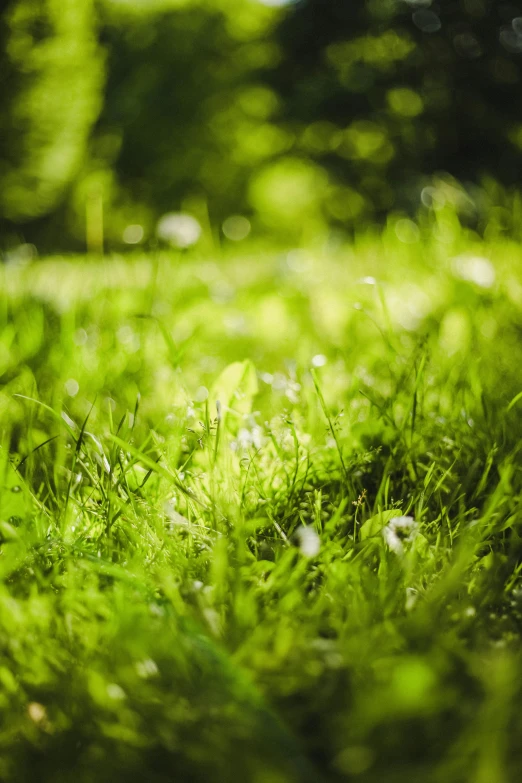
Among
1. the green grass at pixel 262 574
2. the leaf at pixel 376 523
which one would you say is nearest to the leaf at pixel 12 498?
the green grass at pixel 262 574

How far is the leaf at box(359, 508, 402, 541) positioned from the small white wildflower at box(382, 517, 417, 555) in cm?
2

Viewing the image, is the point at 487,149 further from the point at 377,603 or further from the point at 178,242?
the point at 377,603

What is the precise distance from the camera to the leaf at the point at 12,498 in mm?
955

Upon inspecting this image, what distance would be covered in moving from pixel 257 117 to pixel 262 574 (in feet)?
33.7

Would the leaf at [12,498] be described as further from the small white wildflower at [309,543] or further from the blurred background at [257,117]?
the blurred background at [257,117]

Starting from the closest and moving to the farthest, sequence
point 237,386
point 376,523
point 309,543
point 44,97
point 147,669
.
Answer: point 147,669, point 309,543, point 376,523, point 237,386, point 44,97

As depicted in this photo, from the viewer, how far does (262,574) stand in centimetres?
95

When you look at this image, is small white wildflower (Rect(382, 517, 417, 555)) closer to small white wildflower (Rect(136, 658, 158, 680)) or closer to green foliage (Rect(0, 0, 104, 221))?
small white wildflower (Rect(136, 658, 158, 680))

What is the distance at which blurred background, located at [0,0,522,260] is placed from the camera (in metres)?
5.59

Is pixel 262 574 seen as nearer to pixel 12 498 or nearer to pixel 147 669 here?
pixel 147 669

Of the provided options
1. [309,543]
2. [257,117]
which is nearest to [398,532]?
[309,543]

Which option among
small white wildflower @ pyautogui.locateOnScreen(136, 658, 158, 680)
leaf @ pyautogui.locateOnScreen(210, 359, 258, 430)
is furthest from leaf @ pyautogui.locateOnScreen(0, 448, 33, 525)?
leaf @ pyautogui.locateOnScreen(210, 359, 258, 430)

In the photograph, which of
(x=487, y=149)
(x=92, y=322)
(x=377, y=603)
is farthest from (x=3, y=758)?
(x=487, y=149)

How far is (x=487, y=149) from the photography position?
606 centimetres
